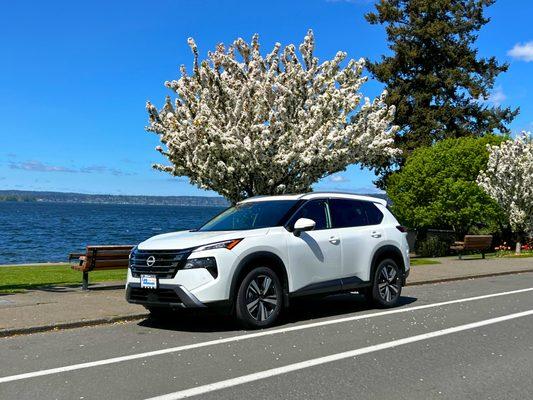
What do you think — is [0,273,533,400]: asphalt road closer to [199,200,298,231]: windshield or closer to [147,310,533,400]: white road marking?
[147,310,533,400]: white road marking

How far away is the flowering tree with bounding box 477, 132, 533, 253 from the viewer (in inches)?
1089

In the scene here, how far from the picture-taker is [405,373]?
6.06 metres

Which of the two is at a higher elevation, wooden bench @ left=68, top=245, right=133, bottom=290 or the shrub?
the shrub

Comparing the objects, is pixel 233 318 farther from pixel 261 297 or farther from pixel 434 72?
pixel 434 72

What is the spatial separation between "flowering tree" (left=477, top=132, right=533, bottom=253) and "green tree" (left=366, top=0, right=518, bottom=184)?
10.7 m

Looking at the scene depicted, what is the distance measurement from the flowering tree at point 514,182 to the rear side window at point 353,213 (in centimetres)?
1928

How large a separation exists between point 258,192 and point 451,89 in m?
27.6

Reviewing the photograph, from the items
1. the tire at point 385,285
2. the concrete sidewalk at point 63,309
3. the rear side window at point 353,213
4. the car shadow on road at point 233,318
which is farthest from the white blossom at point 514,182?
the rear side window at point 353,213

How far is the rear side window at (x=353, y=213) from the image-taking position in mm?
9914

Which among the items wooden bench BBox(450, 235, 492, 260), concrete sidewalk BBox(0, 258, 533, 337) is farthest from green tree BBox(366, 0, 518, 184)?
concrete sidewalk BBox(0, 258, 533, 337)

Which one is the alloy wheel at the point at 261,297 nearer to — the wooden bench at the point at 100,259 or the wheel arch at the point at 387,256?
the wheel arch at the point at 387,256

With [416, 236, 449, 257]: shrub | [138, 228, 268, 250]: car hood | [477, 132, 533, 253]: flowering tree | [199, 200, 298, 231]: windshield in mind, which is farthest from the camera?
[416, 236, 449, 257]: shrub

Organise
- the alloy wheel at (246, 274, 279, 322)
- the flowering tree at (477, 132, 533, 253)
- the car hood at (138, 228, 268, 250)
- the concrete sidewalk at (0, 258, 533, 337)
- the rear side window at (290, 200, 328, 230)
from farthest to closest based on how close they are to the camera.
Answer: the flowering tree at (477, 132, 533, 253) → the rear side window at (290, 200, 328, 230) → the concrete sidewalk at (0, 258, 533, 337) → the alloy wheel at (246, 274, 279, 322) → the car hood at (138, 228, 268, 250)

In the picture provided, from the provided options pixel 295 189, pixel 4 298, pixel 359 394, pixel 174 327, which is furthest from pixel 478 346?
pixel 295 189
